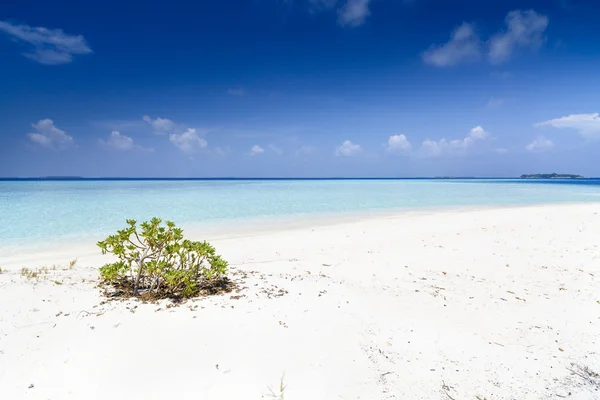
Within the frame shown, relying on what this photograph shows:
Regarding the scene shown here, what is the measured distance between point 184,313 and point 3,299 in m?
2.68

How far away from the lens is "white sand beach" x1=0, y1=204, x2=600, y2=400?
3260mm

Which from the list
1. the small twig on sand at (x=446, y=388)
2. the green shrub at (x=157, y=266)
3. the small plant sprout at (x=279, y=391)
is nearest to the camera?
A: the small plant sprout at (x=279, y=391)

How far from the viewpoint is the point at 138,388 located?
10.4 ft

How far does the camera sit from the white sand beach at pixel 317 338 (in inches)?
128

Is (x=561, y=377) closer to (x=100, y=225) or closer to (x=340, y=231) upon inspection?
(x=340, y=231)

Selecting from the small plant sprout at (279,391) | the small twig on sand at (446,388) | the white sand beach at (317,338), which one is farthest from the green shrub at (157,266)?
the small twig on sand at (446,388)

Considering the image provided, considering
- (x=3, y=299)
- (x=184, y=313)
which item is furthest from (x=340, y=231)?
(x=3, y=299)

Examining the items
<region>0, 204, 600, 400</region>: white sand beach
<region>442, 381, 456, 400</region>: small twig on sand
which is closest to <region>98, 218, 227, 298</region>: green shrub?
<region>0, 204, 600, 400</region>: white sand beach

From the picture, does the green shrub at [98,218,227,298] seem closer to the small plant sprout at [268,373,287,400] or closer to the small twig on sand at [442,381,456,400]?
the small plant sprout at [268,373,287,400]

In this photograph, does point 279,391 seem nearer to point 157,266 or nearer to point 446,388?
point 446,388

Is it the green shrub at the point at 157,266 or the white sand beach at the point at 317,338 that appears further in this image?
the green shrub at the point at 157,266

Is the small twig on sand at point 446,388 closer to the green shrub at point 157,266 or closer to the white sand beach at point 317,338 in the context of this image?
the white sand beach at point 317,338

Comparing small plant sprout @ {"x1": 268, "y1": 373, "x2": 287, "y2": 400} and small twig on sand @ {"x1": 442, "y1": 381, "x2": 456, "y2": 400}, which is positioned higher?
small plant sprout @ {"x1": 268, "y1": 373, "x2": 287, "y2": 400}

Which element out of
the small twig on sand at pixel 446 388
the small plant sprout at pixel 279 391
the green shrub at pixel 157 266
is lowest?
the small twig on sand at pixel 446 388
